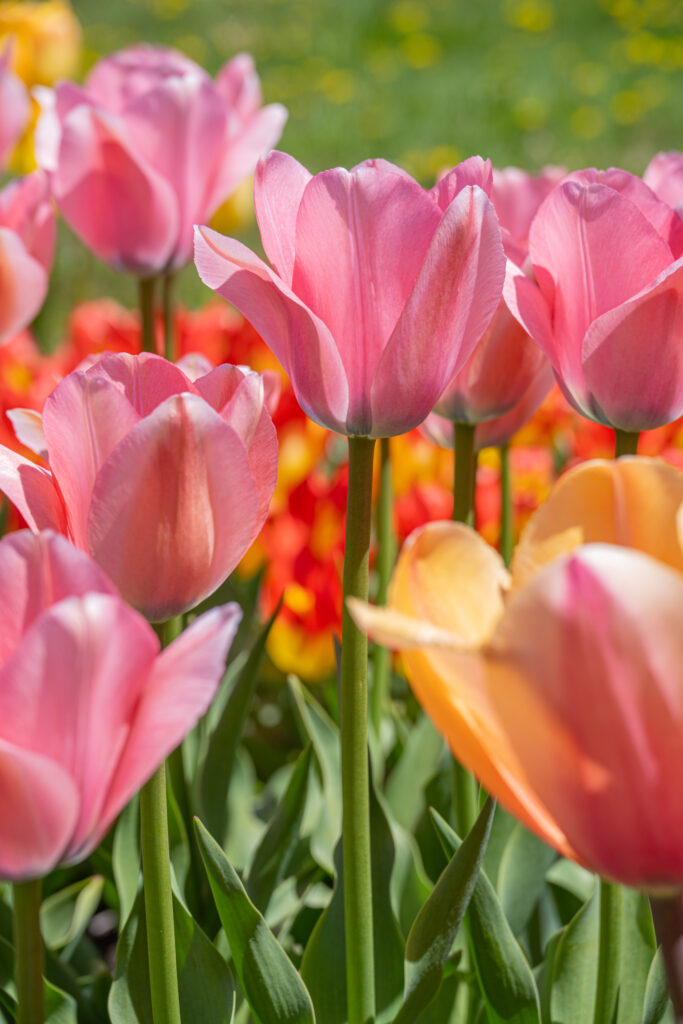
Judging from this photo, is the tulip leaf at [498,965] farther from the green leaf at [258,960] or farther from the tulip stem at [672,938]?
the tulip stem at [672,938]

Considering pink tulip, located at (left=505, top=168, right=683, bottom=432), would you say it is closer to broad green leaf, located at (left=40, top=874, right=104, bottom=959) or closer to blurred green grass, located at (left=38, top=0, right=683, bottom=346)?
broad green leaf, located at (left=40, top=874, right=104, bottom=959)

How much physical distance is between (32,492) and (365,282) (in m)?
0.19

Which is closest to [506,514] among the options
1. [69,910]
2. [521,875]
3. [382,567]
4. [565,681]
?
[382,567]

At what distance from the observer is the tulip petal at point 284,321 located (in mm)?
560

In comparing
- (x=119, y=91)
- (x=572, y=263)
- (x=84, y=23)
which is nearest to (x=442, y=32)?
(x=84, y=23)

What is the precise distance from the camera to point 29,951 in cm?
43

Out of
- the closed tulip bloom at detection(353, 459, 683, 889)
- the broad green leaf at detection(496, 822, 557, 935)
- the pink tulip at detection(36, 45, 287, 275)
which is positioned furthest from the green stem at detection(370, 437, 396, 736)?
the closed tulip bloom at detection(353, 459, 683, 889)

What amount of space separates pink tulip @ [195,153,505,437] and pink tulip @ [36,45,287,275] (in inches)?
20.9

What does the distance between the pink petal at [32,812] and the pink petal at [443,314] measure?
268 millimetres

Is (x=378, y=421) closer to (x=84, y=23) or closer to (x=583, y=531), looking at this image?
(x=583, y=531)

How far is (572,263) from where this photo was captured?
624mm

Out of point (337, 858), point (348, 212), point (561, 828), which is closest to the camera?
point (561, 828)

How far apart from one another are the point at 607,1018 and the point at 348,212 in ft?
1.54

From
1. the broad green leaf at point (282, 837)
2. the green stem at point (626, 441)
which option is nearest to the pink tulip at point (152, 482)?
the green stem at point (626, 441)
